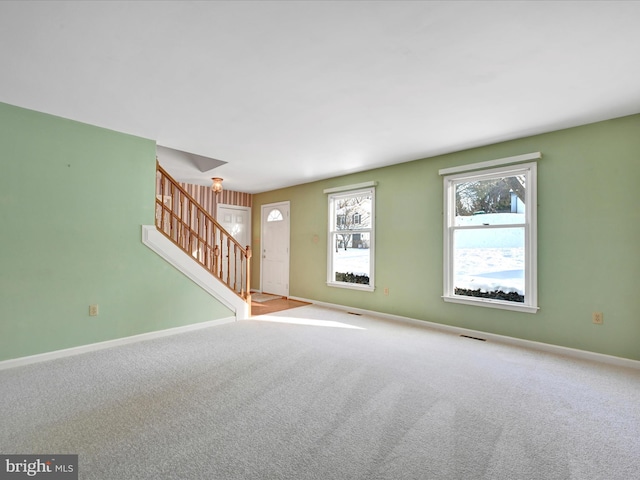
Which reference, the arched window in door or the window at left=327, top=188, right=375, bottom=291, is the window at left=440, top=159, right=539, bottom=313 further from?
the arched window in door

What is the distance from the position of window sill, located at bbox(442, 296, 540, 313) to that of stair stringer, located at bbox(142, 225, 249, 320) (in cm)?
297

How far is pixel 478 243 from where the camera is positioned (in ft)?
12.7

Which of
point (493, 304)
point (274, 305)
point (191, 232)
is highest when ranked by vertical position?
point (191, 232)

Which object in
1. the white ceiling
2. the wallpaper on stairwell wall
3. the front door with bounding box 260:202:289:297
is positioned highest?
the white ceiling

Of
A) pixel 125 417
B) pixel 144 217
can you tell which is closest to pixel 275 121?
pixel 144 217

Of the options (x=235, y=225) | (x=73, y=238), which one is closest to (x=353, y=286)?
(x=235, y=225)

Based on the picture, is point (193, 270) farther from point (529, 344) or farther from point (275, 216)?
point (529, 344)

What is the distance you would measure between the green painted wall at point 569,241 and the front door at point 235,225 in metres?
3.99

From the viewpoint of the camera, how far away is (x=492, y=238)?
147 inches

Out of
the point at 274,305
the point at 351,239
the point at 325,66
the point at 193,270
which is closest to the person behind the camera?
the point at 325,66

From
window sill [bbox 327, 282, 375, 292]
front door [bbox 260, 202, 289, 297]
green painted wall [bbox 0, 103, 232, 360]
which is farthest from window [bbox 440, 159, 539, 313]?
green painted wall [bbox 0, 103, 232, 360]

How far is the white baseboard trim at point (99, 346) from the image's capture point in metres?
2.77

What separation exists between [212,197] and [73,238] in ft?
11.7

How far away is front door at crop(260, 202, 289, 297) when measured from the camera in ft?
21.1
